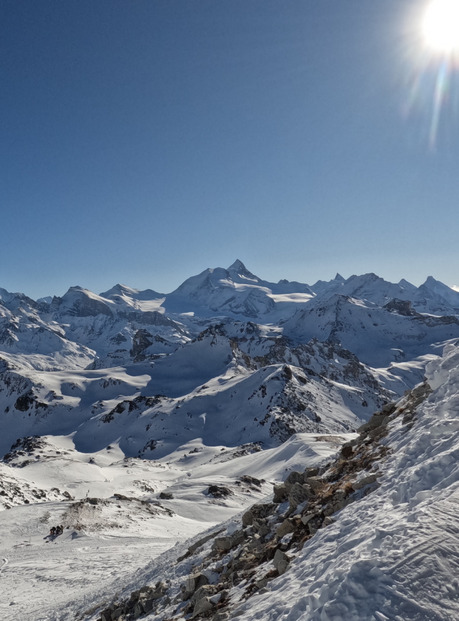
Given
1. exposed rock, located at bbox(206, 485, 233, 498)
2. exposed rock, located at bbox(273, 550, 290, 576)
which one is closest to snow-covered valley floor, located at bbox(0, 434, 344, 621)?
exposed rock, located at bbox(206, 485, 233, 498)

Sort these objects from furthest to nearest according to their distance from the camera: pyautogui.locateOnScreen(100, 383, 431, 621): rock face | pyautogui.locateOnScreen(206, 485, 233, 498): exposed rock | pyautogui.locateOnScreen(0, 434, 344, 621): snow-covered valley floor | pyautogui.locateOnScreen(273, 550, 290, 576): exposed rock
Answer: pyautogui.locateOnScreen(206, 485, 233, 498): exposed rock < pyautogui.locateOnScreen(0, 434, 344, 621): snow-covered valley floor < pyautogui.locateOnScreen(100, 383, 431, 621): rock face < pyautogui.locateOnScreen(273, 550, 290, 576): exposed rock

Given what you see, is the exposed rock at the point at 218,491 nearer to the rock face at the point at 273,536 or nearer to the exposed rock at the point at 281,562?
the rock face at the point at 273,536

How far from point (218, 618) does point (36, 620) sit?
12188mm

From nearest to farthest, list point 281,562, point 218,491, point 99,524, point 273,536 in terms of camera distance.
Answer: point 281,562
point 273,536
point 99,524
point 218,491

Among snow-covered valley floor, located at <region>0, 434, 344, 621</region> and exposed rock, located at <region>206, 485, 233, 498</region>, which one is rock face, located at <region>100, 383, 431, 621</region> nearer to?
snow-covered valley floor, located at <region>0, 434, 344, 621</region>

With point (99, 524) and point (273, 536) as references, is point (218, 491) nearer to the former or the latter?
point (99, 524)

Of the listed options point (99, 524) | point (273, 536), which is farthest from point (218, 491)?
point (273, 536)

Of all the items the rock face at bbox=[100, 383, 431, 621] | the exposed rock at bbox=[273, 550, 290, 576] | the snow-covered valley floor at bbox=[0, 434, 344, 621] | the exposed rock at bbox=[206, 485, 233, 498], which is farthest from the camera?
the exposed rock at bbox=[206, 485, 233, 498]

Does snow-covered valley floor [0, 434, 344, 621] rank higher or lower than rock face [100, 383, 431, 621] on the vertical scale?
lower

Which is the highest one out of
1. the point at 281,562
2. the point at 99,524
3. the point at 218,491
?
the point at 281,562

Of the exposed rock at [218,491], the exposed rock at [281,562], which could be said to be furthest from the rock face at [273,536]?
the exposed rock at [218,491]

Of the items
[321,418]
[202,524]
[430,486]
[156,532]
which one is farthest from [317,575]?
[321,418]

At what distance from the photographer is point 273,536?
1167 cm

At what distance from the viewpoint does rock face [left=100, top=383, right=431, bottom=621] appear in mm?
9492
